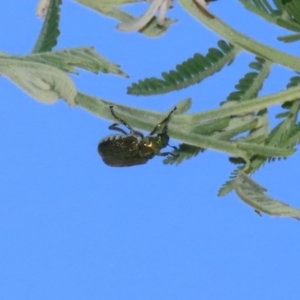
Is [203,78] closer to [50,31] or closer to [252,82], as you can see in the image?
[252,82]

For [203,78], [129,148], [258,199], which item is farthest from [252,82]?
[129,148]

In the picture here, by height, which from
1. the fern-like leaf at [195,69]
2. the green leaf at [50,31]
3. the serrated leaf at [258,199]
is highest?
the green leaf at [50,31]

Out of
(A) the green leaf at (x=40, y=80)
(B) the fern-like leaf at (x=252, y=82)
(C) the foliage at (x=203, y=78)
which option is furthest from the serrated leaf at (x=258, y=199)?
(A) the green leaf at (x=40, y=80)

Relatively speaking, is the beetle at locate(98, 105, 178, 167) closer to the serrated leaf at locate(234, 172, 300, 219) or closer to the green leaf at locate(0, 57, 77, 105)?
the serrated leaf at locate(234, 172, 300, 219)

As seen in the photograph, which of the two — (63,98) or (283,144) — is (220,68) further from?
(63,98)

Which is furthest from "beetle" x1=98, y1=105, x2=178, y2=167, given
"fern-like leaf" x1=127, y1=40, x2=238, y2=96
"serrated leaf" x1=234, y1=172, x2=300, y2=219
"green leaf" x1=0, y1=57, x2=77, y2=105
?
"green leaf" x1=0, y1=57, x2=77, y2=105

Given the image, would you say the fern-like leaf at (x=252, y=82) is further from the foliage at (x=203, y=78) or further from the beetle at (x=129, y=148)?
the beetle at (x=129, y=148)
